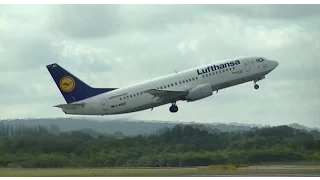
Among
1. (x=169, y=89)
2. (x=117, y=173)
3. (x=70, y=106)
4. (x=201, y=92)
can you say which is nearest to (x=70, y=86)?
(x=70, y=106)

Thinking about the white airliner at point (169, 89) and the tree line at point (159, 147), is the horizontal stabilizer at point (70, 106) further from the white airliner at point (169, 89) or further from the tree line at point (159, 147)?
the tree line at point (159, 147)

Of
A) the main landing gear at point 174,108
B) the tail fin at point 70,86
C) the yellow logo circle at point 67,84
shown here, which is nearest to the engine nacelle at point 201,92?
the main landing gear at point 174,108

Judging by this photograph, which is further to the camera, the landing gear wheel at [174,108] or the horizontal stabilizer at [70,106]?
the landing gear wheel at [174,108]

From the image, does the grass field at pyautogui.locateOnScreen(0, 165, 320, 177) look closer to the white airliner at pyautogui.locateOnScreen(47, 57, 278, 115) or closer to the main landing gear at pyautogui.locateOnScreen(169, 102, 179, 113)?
the white airliner at pyautogui.locateOnScreen(47, 57, 278, 115)

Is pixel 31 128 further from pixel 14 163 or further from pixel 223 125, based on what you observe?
pixel 223 125

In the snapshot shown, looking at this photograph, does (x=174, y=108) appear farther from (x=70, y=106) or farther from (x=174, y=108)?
(x=70, y=106)

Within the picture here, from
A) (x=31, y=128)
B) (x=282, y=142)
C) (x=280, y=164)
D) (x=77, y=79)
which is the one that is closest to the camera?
(x=31, y=128)

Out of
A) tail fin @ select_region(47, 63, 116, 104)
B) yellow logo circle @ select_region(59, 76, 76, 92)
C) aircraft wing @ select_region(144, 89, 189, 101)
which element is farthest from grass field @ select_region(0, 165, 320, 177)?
yellow logo circle @ select_region(59, 76, 76, 92)

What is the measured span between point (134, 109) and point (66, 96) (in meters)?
6.02

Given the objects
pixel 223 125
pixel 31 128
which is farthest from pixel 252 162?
pixel 31 128

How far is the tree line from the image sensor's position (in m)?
46.7

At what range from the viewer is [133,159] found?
51656mm

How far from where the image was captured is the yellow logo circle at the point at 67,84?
60.2 meters

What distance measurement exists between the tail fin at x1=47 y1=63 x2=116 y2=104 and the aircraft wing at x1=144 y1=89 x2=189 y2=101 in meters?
3.98
